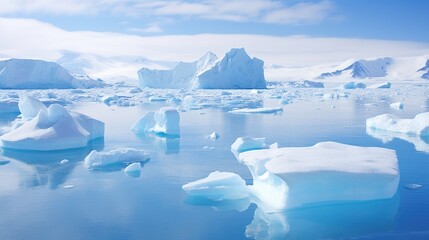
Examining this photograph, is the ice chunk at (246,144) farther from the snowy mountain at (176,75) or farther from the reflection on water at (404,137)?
the snowy mountain at (176,75)

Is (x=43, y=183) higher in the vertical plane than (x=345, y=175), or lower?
lower

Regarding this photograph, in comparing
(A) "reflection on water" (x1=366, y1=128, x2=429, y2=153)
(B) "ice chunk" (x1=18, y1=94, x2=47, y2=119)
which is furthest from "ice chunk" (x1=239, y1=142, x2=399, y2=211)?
(B) "ice chunk" (x1=18, y1=94, x2=47, y2=119)

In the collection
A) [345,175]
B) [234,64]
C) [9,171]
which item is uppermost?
[234,64]

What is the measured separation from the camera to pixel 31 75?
3744 centimetres

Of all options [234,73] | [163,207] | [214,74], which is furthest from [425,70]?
[163,207]

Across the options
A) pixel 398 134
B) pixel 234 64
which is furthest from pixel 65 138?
pixel 234 64

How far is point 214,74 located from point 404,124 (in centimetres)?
2721

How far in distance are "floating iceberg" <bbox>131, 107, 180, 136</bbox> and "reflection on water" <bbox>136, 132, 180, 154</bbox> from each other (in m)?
0.22

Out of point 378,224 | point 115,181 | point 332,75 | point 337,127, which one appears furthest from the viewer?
point 332,75

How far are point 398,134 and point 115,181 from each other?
908 centimetres

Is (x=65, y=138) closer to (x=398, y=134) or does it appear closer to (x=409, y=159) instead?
(x=409, y=159)

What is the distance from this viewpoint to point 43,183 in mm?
7562

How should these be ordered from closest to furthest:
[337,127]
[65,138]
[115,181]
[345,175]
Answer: [345,175] → [115,181] → [65,138] → [337,127]

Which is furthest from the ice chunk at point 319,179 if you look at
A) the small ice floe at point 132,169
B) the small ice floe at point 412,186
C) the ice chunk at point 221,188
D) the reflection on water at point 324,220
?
the small ice floe at point 132,169
